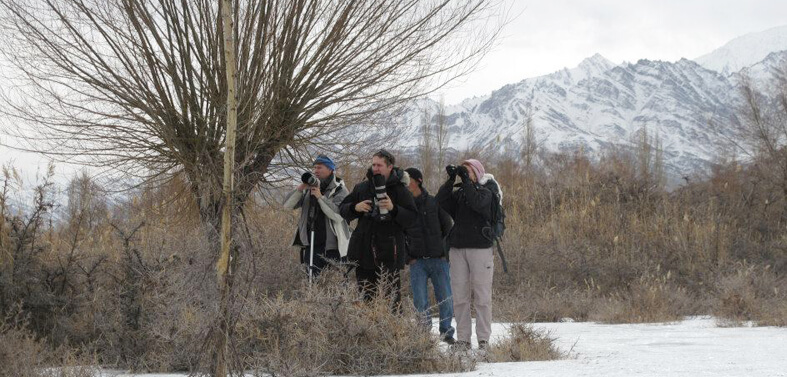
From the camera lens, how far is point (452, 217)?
8.58 metres

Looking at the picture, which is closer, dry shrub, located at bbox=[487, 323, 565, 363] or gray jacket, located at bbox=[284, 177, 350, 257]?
dry shrub, located at bbox=[487, 323, 565, 363]

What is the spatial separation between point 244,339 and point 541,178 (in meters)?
17.0

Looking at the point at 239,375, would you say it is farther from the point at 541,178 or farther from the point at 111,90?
the point at 541,178

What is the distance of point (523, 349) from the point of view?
23.6 feet

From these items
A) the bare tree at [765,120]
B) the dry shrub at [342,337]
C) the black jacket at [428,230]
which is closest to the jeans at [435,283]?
the black jacket at [428,230]

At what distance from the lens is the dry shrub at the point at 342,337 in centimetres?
632

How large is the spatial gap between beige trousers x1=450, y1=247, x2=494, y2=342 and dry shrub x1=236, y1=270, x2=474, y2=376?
1.45 m

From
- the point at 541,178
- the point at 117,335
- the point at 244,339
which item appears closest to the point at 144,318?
the point at 117,335

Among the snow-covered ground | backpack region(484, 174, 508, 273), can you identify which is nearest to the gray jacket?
backpack region(484, 174, 508, 273)

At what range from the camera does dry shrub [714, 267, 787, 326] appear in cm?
1060

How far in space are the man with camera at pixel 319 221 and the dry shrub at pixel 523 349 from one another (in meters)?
1.79

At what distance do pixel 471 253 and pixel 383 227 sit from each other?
90 centimetres

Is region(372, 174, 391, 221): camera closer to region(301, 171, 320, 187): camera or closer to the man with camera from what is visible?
the man with camera

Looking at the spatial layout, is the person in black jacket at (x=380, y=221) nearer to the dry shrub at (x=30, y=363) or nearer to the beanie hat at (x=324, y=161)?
the beanie hat at (x=324, y=161)
